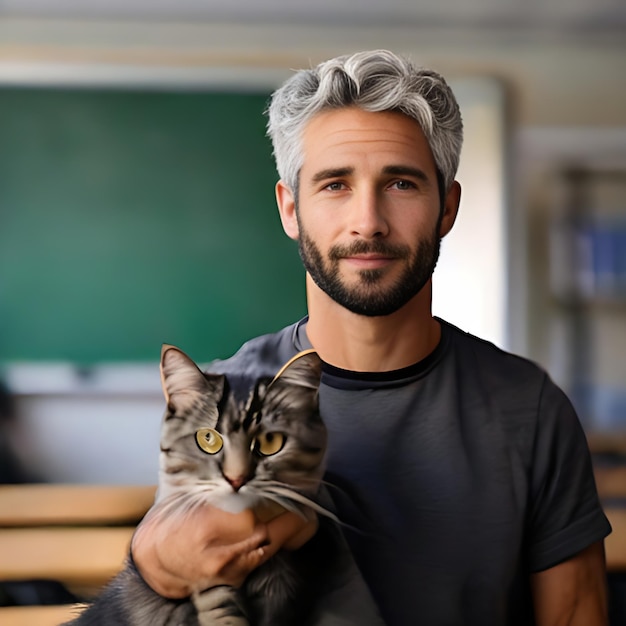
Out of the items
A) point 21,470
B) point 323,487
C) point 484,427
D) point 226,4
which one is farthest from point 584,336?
point 21,470

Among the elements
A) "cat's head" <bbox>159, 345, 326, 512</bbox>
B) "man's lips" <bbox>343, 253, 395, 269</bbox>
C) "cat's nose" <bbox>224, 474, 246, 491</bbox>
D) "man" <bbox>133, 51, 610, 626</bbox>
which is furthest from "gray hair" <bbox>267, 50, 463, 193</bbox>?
"cat's nose" <bbox>224, 474, 246, 491</bbox>

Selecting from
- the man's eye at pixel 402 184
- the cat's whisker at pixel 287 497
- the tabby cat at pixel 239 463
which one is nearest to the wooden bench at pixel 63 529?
the tabby cat at pixel 239 463

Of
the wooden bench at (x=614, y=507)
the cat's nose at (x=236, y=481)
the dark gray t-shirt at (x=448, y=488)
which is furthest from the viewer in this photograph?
the wooden bench at (x=614, y=507)

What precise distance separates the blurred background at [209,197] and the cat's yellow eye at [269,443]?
198mm

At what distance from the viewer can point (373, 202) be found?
30.7 inches

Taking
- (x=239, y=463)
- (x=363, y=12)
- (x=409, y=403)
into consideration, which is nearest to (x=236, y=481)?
(x=239, y=463)

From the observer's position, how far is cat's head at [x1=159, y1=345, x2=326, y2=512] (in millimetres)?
702

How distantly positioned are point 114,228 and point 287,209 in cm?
24

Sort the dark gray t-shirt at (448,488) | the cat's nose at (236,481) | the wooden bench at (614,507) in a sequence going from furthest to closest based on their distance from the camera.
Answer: the wooden bench at (614,507) → the dark gray t-shirt at (448,488) → the cat's nose at (236,481)

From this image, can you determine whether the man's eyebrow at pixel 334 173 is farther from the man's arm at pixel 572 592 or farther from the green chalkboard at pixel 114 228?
the man's arm at pixel 572 592

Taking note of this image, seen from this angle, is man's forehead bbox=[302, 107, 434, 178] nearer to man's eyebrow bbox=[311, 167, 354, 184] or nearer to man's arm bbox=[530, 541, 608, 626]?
man's eyebrow bbox=[311, 167, 354, 184]

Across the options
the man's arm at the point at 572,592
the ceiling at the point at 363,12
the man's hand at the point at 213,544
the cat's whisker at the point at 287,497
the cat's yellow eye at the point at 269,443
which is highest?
the ceiling at the point at 363,12

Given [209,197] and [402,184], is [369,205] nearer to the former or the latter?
[402,184]

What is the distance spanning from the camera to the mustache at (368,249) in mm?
788
